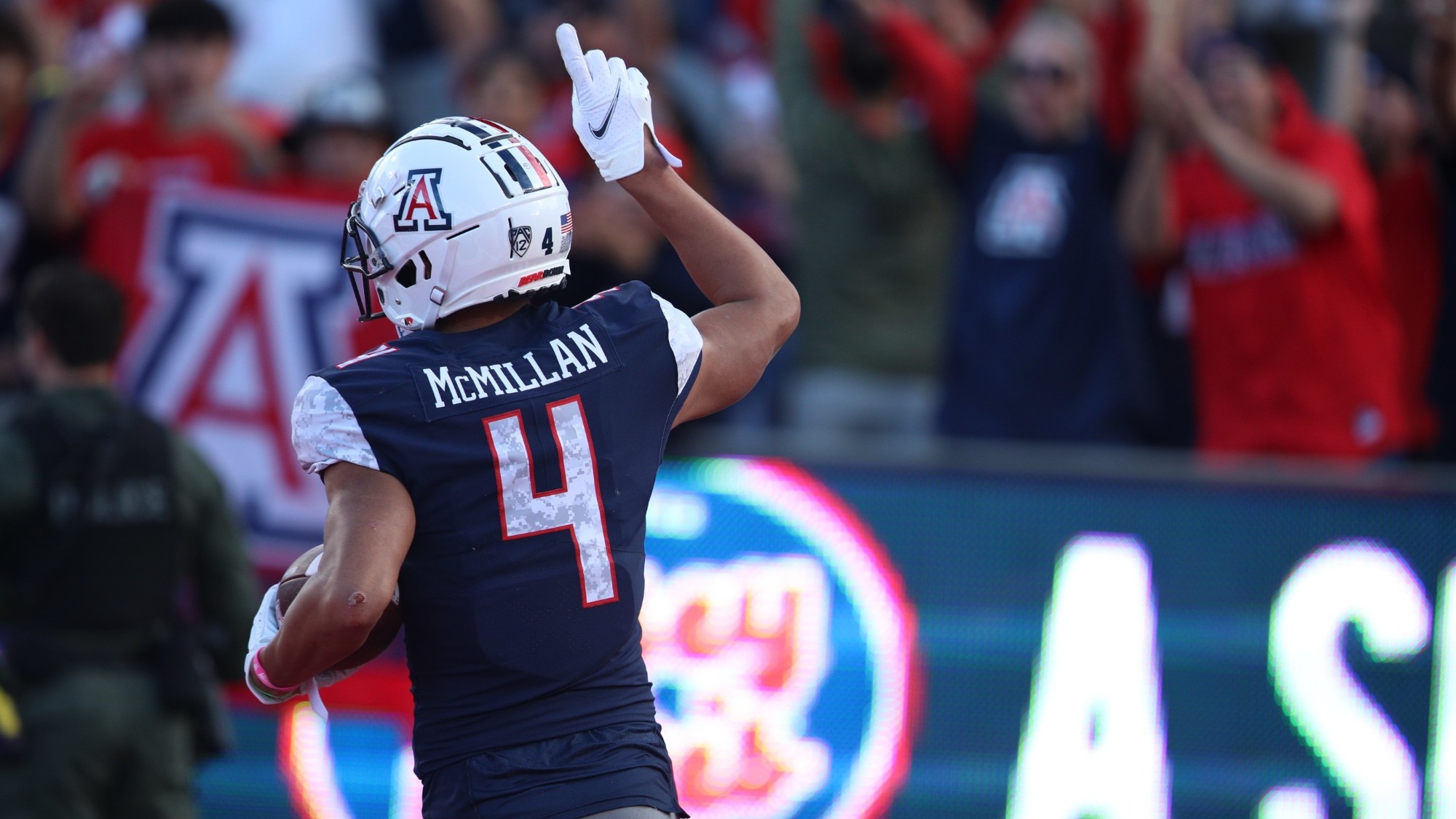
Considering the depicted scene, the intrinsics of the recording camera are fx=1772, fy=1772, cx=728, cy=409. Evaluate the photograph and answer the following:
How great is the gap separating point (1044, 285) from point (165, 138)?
12.2 feet

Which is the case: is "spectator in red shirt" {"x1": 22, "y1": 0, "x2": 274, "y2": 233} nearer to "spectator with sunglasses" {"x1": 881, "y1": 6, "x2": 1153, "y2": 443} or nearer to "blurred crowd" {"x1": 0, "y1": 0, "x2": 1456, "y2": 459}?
"blurred crowd" {"x1": 0, "y1": 0, "x2": 1456, "y2": 459}

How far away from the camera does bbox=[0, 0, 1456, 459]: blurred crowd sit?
7.03 m

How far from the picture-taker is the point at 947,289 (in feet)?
25.6

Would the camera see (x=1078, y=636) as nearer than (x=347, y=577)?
No

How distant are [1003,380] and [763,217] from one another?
76.4 inches

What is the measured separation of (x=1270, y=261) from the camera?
7066 millimetres

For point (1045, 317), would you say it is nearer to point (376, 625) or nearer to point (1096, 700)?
point (1096, 700)

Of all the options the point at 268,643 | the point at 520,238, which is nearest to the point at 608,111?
the point at 520,238

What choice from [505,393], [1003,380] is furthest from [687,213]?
[1003,380]

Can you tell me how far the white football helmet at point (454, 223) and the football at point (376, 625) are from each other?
0.49 meters

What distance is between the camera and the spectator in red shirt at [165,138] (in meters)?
7.13

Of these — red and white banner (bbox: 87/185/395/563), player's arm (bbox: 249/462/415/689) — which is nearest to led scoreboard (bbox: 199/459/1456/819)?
red and white banner (bbox: 87/185/395/563)

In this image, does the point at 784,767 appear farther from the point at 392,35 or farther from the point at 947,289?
the point at 392,35

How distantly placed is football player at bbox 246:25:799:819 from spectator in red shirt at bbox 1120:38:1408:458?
4205mm
